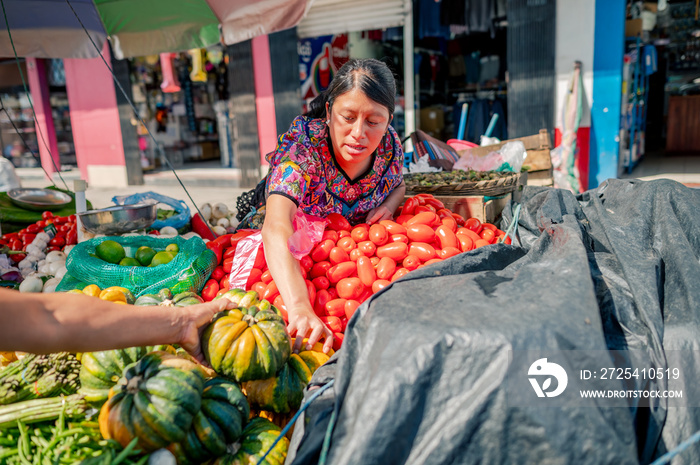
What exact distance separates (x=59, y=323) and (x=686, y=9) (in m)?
14.5

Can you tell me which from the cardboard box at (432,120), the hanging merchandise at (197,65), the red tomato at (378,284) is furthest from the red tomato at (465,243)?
the hanging merchandise at (197,65)

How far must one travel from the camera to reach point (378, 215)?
9.43 ft

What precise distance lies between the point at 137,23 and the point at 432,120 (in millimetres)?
6202

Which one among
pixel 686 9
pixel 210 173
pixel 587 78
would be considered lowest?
pixel 210 173

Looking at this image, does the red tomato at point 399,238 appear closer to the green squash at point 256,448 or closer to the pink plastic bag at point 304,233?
the pink plastic bag at point 304,233

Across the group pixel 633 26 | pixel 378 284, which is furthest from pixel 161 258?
pixel 633 26

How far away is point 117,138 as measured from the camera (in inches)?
454

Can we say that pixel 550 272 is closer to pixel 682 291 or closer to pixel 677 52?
pixel 682 291

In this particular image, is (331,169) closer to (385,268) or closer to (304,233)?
(304,233)

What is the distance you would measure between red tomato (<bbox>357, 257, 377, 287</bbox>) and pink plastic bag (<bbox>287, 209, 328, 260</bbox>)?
278 mm

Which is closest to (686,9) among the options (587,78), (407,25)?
(587,78)

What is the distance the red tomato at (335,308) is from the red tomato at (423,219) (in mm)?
666

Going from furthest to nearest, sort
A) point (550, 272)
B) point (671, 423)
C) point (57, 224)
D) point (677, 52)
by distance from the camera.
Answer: point (677, 52) < point (57, 224) < point (550, 272) < point (671, 423)

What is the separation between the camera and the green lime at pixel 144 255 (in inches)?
117
